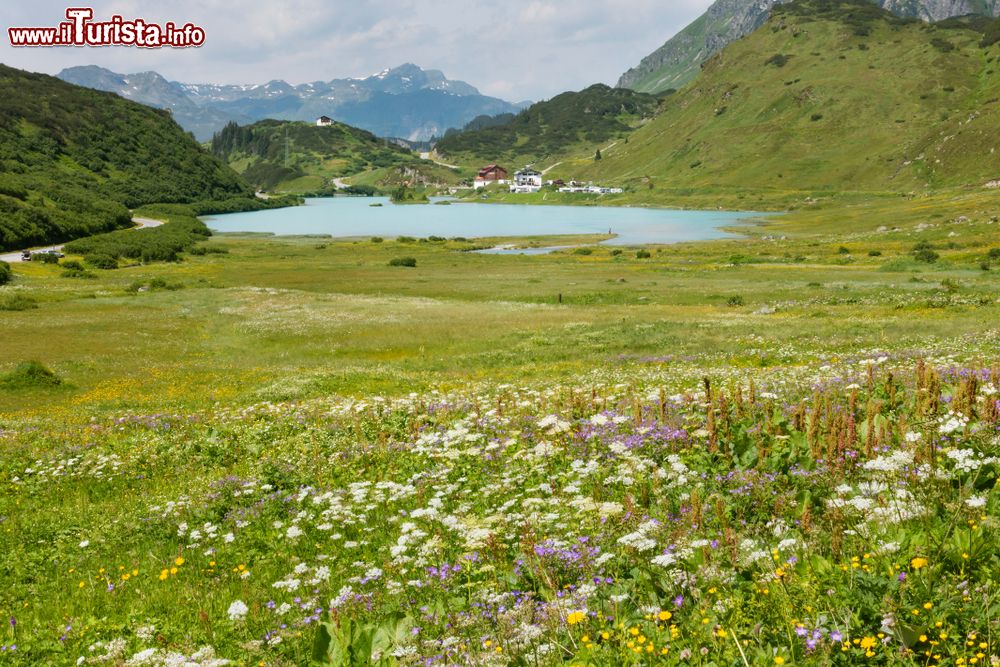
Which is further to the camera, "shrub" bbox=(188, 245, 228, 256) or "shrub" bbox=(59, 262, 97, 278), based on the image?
"shrub" bbox=(188, 245, 228, 256)

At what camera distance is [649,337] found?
39.6m

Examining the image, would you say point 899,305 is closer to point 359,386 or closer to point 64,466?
point 359,386

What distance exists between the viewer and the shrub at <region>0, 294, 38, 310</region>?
61781 millimetres

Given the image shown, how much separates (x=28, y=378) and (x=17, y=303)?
3998 centimetres

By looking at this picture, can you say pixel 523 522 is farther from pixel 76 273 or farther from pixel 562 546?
pixel 76 273

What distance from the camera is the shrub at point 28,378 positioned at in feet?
105

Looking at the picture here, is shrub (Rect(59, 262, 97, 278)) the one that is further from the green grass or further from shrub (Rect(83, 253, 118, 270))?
shrub (Rect(83, 253, 118, 270))

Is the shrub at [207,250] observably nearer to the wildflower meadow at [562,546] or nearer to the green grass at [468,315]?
the green grass at [468,315]

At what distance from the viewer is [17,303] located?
206 feet

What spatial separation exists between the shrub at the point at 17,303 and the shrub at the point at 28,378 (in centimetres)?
3730

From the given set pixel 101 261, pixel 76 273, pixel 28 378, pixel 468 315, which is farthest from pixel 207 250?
pixel 28 378

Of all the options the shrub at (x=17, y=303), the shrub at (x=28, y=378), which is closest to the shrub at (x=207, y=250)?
the shrub at (x=17, y=303)

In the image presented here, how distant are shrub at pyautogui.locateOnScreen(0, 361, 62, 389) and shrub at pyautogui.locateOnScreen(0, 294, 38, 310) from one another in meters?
37.3

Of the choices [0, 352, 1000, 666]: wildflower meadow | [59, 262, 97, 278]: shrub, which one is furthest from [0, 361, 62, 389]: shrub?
[59, 262, 97, 278]: shrub
